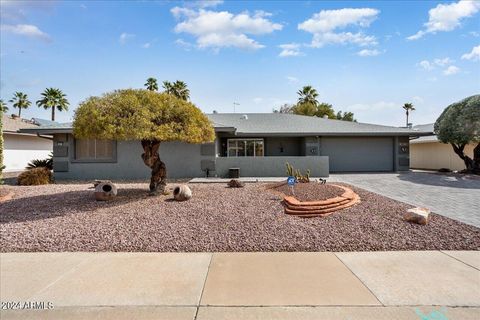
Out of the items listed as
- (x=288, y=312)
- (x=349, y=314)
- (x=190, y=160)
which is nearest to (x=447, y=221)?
(x=349, y=314)

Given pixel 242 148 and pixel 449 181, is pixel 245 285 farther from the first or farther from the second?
pixel 242 148

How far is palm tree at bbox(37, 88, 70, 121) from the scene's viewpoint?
4422cm

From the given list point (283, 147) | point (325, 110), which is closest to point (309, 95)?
point (325, 110)

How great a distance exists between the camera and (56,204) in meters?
8.63

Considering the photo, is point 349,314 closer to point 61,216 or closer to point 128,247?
point 128,247

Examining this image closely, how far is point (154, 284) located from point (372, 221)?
5121mm

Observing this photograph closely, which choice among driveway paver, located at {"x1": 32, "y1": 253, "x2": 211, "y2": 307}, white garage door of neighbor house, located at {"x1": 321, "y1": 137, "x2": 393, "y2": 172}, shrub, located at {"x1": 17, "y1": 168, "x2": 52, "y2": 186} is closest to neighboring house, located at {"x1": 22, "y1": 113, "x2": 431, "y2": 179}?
white garage door of neighbor house, located at {"x1": 321, "y1": 137, "x2": 393, "y2": 172}

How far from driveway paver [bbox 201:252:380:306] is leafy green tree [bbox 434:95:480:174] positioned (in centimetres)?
1826

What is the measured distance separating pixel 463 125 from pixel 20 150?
33.3 meters

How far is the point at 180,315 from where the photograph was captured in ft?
10.6

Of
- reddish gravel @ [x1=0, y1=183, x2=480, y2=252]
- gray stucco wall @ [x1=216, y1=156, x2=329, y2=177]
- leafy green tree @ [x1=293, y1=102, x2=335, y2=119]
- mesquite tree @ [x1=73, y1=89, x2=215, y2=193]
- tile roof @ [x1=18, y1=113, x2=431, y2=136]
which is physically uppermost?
leafy green tree @ [x1=293, y1=102, x2=335, y2=119]

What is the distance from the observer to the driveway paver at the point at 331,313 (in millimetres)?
3172

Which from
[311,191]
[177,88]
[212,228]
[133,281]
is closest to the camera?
[133,281]

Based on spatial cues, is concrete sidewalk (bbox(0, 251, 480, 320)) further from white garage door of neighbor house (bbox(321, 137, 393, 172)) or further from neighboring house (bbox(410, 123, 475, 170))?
neighboring house (bbox(410, 123, 475, 170))
